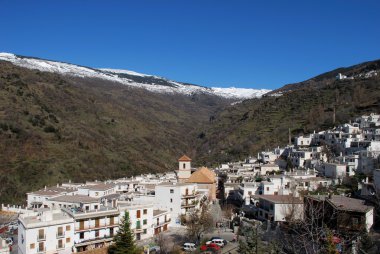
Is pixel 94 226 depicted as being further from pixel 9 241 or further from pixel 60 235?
pixel 9 241

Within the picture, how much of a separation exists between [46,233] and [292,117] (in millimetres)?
62637

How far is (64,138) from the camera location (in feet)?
242

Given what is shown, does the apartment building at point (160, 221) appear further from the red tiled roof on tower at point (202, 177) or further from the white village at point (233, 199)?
the red tiled roof on tower at point (202, 177)

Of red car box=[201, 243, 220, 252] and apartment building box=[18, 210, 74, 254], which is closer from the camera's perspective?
apartment building box=[18, 210, 74, 254]

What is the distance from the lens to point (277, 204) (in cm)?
3183

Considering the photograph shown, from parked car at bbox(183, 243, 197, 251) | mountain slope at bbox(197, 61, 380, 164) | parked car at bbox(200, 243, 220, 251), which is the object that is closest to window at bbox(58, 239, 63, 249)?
parked car at bbox(183, 243, 197, 251)

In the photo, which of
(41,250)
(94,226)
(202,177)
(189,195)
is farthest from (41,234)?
(202,177)

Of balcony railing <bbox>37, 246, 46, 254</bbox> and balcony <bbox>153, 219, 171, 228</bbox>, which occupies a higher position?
balcony <bbox>153, 219, 171, 228</bbox>

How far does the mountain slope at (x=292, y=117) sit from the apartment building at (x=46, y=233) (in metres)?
44.9

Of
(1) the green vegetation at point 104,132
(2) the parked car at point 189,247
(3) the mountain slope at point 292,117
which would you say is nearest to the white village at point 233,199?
(2) the parked car at point 189,247

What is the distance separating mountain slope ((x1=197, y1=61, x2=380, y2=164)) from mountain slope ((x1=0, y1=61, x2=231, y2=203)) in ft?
39.6

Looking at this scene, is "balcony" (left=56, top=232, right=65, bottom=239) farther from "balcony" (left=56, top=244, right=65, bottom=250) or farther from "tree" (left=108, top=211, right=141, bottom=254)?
"tree" (left=108, top=211, right=141, bottom=254)

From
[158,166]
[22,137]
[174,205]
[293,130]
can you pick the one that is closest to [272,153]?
[293,130]

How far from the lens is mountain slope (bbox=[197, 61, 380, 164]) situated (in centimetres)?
7150
